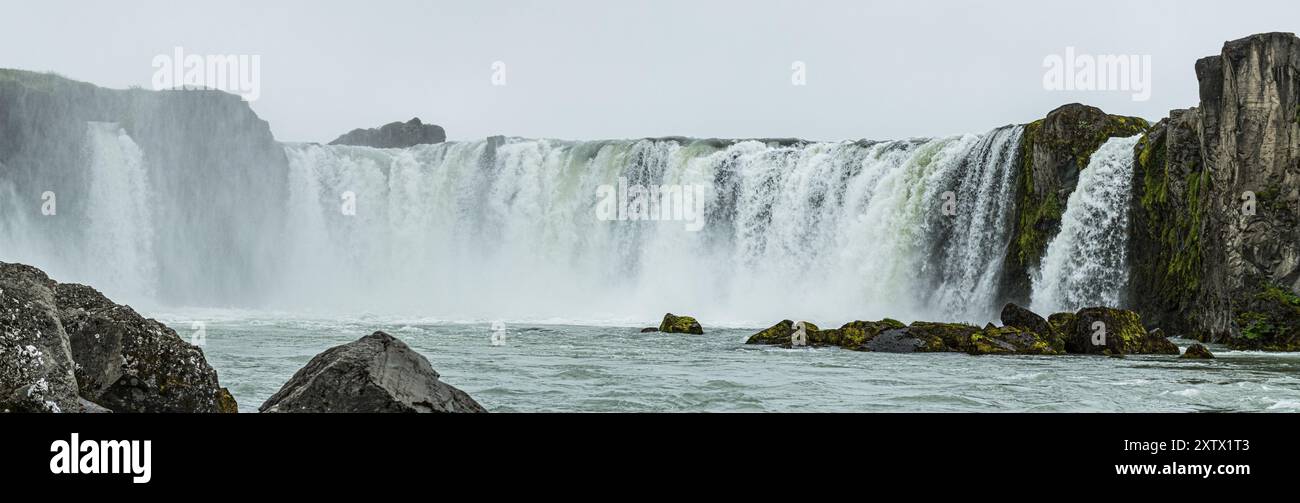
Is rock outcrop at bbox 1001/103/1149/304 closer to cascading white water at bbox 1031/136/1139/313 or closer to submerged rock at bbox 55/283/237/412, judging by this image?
cascading white water at bbox 1031/136/1139/313

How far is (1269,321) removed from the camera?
87.1 feet

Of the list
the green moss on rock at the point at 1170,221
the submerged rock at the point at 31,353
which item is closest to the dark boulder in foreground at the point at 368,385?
the submerged rock at the point at 31,353

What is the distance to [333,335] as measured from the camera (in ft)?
97.3

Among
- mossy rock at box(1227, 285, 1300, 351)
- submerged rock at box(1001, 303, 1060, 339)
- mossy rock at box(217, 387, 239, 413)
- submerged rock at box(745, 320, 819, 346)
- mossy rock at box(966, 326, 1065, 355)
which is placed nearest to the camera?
mossy rock at box(217, 387, 239, 413)

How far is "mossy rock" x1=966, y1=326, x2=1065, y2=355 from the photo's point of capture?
23766mm

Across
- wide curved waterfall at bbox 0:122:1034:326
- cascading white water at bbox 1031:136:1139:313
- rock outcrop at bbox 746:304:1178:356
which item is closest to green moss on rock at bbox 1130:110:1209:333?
cascading white water at bbox 1031:136:1139:313

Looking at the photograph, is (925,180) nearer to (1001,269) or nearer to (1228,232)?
(1001,269)

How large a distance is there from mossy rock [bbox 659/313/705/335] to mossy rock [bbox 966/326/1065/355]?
27.3ft

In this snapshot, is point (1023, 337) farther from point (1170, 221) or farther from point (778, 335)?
point (1170, 221)

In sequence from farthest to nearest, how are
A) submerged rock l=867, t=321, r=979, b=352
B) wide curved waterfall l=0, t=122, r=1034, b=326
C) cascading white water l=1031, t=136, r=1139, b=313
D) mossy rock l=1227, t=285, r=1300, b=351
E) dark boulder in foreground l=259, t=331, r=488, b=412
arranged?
wide curved waterfall l=0, t=122, r=1034, b=326
cascading white water l=1031, t=136, r=1139, b=313
mossy rock l=1227, t=285, r=1300, b=351
submerged rock l=867, t=321, r=979, b=352
dark boulder in foreground l=259, t=331, r=488, b=412

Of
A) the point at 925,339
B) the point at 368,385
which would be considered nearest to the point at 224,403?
the point at 368,385

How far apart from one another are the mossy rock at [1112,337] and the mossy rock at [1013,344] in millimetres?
396

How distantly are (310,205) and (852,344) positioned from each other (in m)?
33.6

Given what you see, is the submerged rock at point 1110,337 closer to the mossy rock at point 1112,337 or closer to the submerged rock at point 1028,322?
the mossy rock at point 1112,337
